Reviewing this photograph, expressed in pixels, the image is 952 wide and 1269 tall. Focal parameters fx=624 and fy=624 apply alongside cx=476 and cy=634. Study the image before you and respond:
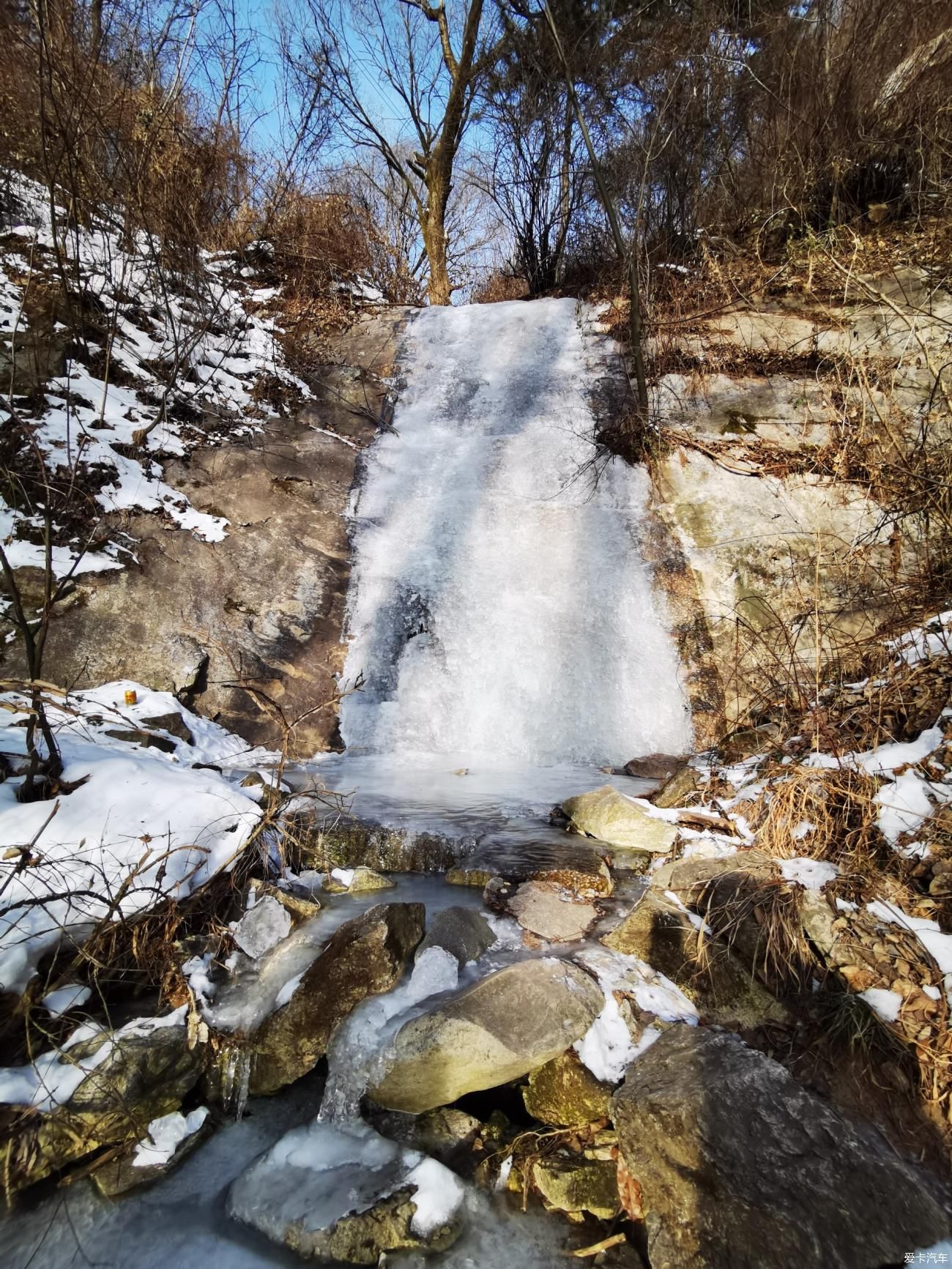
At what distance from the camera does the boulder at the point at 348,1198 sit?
67.0 inches

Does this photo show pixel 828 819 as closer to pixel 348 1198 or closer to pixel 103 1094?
pixel 348 1198

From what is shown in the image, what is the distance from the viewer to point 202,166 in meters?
7.21

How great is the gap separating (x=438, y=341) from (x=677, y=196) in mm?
3895

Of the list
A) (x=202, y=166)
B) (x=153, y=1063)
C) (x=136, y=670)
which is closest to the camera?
(x=153, y=1063)

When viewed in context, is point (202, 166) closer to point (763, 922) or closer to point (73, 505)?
point (73, 505)

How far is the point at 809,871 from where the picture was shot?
7.88 ft

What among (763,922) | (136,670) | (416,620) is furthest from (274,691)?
A: (763,922)

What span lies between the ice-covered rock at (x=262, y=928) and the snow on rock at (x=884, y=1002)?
2174 millimetres

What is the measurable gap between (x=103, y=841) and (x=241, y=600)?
356 cm

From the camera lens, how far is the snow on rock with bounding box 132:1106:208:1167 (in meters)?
1.90

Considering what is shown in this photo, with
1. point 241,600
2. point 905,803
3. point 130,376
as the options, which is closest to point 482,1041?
point 905,803

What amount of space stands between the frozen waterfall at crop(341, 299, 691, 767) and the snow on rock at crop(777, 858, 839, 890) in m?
2.70

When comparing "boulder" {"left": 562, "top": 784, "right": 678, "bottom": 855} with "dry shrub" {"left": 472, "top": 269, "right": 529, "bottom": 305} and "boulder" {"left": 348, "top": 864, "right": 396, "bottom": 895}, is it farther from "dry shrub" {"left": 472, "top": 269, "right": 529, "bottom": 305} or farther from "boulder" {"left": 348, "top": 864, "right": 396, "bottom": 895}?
"dry shrub" {"left": 472, "top": 269, "right": 529, "bottom": 305}

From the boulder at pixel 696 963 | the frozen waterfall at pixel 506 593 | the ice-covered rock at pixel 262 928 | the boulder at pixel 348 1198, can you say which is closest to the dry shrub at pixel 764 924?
the boulder at pixel 696 963
